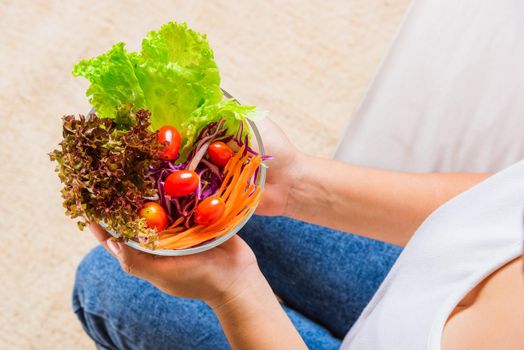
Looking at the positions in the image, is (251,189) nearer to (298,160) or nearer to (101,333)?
(298,160)

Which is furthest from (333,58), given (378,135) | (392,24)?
(378,135)

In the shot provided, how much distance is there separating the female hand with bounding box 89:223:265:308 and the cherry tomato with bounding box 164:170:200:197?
0.12 m

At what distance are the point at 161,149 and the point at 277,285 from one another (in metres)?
0.47

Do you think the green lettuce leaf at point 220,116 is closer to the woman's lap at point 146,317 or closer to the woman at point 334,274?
the woman at point 334,274

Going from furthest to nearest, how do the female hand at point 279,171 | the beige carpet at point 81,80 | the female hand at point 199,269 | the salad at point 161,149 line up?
1. the beige carpet at point 81,80
2. the female hand at point 279,171
3. the female hand at point 199,269
4. the salad at point 161,149

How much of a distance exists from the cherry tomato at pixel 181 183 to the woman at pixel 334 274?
12cm

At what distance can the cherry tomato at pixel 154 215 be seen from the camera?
2.61 ft

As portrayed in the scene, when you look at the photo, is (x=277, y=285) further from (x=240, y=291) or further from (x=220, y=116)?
(x=220, y=116)

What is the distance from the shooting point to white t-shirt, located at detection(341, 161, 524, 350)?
777 mm

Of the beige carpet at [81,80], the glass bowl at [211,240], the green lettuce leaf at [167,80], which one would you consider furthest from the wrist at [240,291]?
the beige carpet at [81,80]

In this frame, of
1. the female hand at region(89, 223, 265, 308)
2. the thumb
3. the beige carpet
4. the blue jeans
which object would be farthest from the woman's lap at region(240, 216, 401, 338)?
the beige carpet

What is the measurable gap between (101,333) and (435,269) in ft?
1.98

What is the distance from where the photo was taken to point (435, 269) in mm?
834

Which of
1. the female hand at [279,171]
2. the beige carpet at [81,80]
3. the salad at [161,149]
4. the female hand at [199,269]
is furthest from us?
the beige carpet at [81,80]
